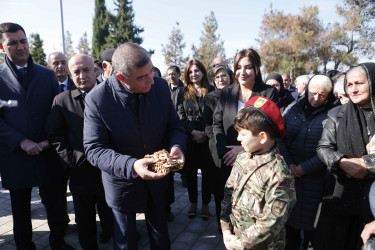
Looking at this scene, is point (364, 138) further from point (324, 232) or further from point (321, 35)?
point (321, 35)

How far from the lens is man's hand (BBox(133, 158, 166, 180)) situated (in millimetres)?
1782

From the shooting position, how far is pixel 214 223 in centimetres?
377

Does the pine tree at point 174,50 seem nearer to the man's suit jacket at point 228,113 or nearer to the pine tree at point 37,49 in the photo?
the pine tree at point 37,49

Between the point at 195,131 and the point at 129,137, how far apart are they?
6.23ft

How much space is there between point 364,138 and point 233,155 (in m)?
1.26

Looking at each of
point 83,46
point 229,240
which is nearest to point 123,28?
point 83,46

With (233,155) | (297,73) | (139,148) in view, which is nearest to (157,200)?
(139,148)

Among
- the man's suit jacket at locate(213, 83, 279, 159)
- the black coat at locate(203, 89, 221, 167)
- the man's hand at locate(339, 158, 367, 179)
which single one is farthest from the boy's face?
the black coat at locate(203, 89, 221, 167)

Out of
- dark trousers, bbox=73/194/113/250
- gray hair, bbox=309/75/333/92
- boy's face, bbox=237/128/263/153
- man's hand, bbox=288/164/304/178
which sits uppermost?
gray hair, bbox=309/75/333/92

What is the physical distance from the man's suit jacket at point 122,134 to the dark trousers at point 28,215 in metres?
1.24

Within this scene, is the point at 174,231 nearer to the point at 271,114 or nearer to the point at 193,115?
the point at 193,115

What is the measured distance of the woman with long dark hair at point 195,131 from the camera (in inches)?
155

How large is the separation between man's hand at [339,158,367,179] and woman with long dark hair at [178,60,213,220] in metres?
2.04

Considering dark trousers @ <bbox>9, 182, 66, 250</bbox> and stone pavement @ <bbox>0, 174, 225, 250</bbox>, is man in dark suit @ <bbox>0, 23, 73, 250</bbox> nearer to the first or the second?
dark trousers @ <bbox>9, 182, 66, 250</bbox>
